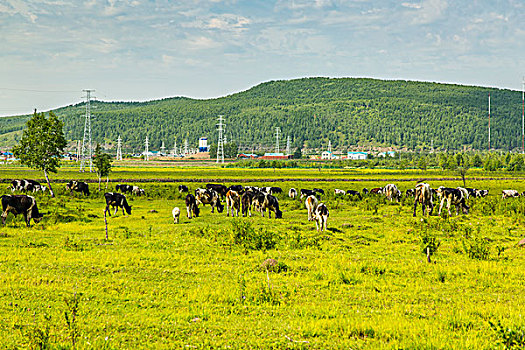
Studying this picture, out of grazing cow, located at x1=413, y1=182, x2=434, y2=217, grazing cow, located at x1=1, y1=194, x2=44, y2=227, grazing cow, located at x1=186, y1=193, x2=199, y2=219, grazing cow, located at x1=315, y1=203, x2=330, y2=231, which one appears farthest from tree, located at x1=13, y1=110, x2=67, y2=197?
grazing cow, located at x1=413, y1=182, x2=434, y2=217

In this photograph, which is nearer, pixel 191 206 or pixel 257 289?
pixel 257 289

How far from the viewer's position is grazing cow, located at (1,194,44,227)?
83.0 ft

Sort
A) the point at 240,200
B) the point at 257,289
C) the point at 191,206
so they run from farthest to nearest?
the point at 240,200, the point at 191,206, the point at 257,289

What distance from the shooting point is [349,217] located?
3180cm

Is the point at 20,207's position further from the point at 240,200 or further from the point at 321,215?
the point at 321,215

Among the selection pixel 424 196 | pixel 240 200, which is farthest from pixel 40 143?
pixel 424 196

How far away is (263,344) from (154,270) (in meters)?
7.44

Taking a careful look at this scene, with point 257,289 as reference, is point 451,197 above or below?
above

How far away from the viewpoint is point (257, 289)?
40.8 feet

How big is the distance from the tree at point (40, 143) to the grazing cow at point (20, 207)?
25.0m

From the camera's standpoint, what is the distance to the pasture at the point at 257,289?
9.08 metres

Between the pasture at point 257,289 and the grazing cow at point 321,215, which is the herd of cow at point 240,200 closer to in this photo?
the grazing cow at point 321,215

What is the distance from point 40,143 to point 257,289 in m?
46.1

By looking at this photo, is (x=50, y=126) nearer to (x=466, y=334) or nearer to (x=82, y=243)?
(x=82, y=243)
